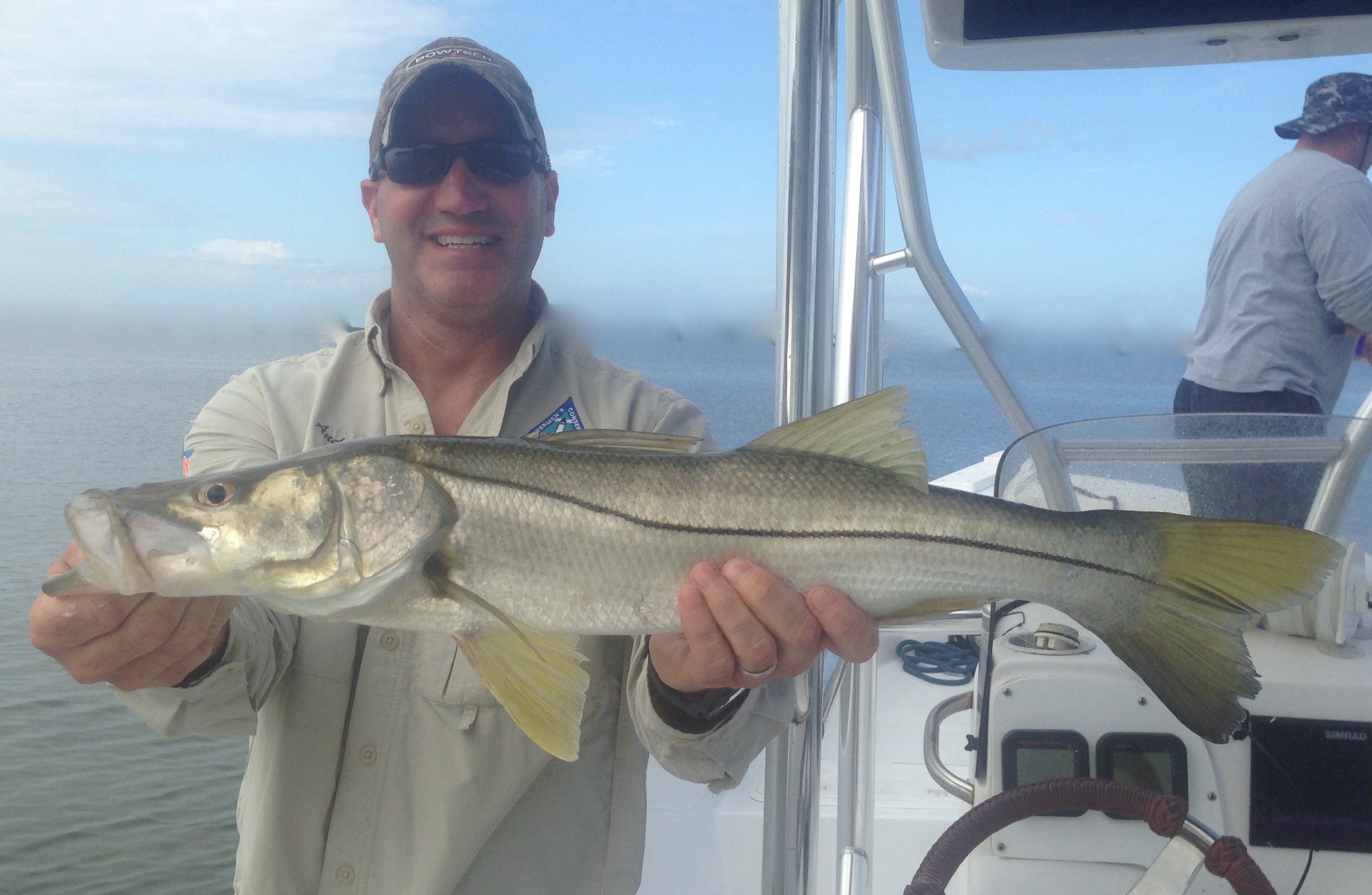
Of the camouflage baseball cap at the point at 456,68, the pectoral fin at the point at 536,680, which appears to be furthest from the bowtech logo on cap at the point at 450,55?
the pectoral fin at the point at 536,680

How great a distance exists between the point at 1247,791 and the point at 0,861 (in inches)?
397

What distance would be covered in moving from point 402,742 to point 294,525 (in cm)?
77

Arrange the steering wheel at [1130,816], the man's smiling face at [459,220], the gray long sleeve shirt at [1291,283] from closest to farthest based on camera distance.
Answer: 1. the steering wheel at [1130,816]
2. the man's smiling face at [459,220]
3. the gray long sleeve shirt at [1291,283]

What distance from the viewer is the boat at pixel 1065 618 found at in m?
2.38

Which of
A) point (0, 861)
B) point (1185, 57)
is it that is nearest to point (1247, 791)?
point (1185, 57)

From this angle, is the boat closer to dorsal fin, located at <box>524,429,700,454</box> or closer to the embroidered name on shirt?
dorsal fin, located at <box>524,429,700,454</box>

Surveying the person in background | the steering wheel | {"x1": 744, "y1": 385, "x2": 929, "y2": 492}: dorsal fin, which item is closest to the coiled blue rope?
the person in background

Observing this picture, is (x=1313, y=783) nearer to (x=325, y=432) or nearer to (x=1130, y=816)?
(x=1130, y=816)

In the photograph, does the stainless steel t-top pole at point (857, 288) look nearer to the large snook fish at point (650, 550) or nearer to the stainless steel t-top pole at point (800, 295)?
the stainless steel t-top pole at point (800, 295)

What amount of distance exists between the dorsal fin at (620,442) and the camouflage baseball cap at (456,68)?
3.48 feet

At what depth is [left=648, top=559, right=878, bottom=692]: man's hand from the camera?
5.86 feet

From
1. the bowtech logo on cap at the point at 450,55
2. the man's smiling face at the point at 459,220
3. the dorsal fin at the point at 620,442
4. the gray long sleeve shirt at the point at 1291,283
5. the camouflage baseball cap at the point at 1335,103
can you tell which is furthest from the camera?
the camouflage baseball cap at the point at 1335,103

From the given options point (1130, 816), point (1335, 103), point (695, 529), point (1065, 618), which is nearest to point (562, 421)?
point (695, 529)

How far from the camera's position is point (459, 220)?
2.42 metres
